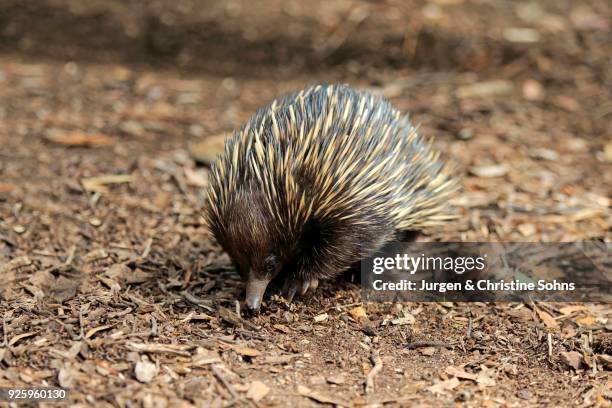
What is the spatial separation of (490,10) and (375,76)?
68.3 inches

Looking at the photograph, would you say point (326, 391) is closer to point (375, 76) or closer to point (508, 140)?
point (508, 140)

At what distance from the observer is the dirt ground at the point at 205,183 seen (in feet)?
13.5

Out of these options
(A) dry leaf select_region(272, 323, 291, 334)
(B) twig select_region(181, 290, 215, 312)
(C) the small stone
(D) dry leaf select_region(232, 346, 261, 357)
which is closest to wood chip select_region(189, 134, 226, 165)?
(B) twig select_region(181, 290, 215, 312)

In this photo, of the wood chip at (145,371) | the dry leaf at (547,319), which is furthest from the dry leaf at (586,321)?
the wood chip at (145,371)

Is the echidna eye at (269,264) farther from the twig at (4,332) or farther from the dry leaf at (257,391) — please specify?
the twig at (4,332)

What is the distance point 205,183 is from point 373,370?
9.39ft

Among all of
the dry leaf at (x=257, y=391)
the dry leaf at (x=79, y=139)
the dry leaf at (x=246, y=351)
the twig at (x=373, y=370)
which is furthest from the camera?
the dry leaf at (x=79, y=139)

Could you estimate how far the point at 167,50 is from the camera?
9031 mm

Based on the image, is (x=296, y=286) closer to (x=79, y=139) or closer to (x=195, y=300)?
(x=195, y=300)

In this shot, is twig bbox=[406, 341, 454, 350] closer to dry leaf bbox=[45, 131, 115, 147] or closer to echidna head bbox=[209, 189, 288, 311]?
echidna head bbox=[209, 189, 288, 311]

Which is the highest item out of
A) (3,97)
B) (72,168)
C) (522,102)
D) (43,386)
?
(522,102)

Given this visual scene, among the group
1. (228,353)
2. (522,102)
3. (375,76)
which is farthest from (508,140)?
(228,353)

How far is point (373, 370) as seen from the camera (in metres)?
4.21

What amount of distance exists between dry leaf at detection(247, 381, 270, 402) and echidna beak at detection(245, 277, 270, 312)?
568 millimetres
